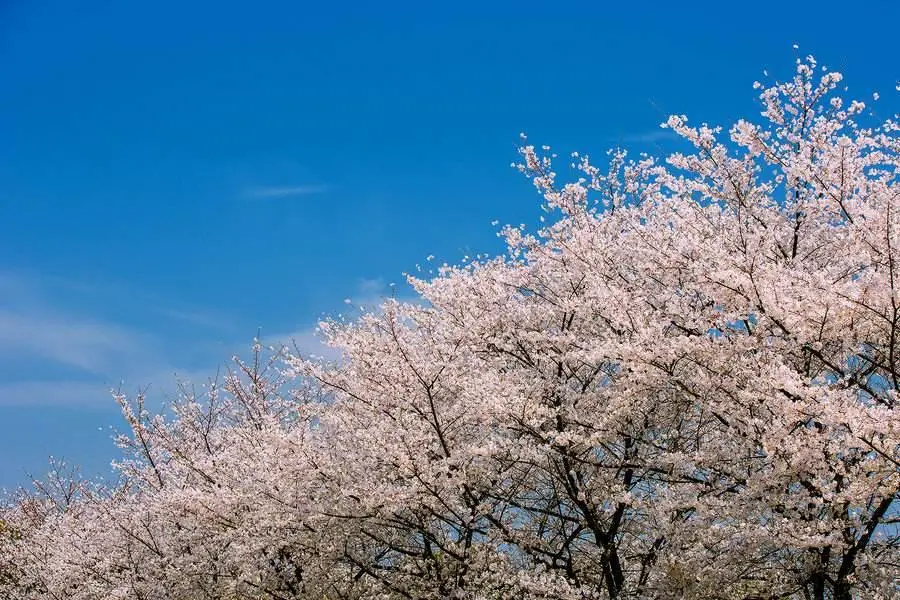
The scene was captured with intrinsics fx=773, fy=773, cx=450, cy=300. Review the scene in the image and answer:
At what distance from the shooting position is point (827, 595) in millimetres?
10562

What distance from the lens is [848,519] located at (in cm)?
841

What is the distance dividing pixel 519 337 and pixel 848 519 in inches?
206

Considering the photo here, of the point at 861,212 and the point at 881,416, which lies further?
the point at 861,212

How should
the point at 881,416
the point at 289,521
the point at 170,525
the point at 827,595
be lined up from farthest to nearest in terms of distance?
the point at 170,525, the point at 289,521, the point at 827,595, the point at 881,416

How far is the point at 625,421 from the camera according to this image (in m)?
10.9

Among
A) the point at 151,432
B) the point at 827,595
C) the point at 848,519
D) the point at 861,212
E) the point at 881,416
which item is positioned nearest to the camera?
the point at 881,416

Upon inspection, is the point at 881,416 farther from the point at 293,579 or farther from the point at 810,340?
the point at 293,579

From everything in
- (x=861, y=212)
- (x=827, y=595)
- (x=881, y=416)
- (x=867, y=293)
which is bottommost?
(x=827, y=595)

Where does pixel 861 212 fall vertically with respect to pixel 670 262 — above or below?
below

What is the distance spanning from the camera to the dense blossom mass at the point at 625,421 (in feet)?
28.5

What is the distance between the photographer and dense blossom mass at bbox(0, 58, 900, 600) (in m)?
8.69

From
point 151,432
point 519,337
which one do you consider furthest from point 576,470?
point 151,432

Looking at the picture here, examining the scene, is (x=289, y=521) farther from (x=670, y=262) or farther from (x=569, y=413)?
(x=670, y=262)

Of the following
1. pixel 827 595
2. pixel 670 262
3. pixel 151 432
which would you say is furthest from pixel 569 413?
pixel 151 432
